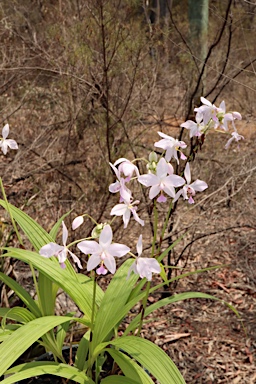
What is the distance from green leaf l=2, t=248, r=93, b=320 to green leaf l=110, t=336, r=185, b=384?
0.24m

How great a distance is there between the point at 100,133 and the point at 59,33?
89cm

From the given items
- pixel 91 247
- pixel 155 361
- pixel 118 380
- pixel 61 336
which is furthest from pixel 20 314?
pixel 91 247

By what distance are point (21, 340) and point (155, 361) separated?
0.42 m

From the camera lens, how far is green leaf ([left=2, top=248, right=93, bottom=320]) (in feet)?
5.88

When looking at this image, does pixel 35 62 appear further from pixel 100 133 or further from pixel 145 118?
pixel 100 133

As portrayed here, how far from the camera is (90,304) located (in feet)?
6.17

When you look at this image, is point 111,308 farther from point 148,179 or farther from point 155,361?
point 148,179

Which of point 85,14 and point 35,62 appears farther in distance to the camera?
point 35,62

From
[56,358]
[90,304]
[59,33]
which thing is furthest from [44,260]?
[59,33]

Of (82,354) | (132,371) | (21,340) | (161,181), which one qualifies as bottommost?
(82,354)

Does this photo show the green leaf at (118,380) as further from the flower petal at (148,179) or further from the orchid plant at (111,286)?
the flower petal at (148,179)

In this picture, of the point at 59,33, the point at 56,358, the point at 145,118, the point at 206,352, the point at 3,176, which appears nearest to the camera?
the point at 56,358

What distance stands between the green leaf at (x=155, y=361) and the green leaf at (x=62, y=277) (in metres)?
0.24

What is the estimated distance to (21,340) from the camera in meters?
1.60
